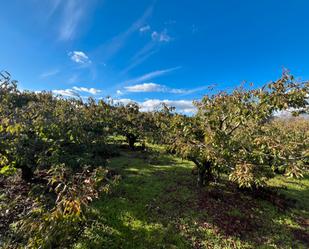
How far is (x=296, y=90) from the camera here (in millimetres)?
7180

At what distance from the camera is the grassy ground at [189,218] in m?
6.19

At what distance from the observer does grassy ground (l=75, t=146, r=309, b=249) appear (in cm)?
619

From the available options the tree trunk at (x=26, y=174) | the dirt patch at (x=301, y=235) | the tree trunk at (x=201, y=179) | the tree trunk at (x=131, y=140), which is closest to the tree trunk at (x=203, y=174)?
the tree trunk at (x=201, y=179)

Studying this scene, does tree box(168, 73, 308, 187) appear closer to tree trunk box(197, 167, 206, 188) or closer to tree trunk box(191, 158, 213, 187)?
tree trunk box(191, 158, 213, 187)

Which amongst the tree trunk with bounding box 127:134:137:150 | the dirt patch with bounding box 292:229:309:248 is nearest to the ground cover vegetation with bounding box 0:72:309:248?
the dirt patch with bounding box 292:229:309:248

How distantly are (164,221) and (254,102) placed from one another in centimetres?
549

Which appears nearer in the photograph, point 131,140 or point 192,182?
point 192,182

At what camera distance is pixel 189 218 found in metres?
7.32

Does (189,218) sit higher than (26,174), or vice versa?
(26,174)

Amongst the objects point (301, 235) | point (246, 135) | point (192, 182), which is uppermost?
point (246, 135)

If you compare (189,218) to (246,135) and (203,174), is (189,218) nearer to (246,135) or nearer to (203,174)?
(203,174)

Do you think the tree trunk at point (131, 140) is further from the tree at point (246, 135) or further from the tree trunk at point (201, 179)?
the tree at point (246, 135)

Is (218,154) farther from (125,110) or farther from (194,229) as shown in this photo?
(125,110)

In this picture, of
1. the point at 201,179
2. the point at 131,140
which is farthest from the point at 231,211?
the point at 131,140
